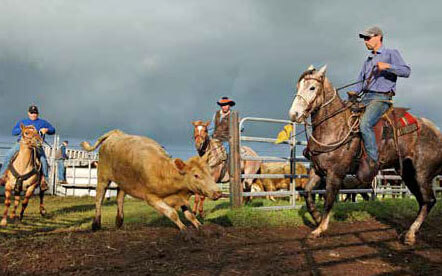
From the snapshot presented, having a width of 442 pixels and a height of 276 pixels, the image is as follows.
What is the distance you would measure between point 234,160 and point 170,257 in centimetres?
397

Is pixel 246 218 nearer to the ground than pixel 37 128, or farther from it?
nearer to the ground

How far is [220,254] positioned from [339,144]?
9.68 ft

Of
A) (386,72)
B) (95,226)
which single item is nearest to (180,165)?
(95,226)

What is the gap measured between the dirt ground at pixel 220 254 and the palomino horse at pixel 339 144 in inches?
33.0

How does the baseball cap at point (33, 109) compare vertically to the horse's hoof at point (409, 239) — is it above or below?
above

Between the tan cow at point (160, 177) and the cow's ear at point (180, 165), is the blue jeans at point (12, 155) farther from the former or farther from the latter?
the cow's ear at point (180, 165)

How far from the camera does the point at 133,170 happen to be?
614 cm

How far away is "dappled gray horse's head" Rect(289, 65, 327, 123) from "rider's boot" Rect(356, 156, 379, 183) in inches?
49.1

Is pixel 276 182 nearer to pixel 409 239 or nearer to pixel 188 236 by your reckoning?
pixel 409 239

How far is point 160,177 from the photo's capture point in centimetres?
586

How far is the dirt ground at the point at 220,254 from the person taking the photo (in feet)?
13.3

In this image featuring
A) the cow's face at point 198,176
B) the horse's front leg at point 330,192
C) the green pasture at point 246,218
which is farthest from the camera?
the green pasture at point 246,218

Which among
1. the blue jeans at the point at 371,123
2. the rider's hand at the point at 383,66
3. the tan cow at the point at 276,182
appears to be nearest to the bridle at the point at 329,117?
the blue jeans at the point at 371,123

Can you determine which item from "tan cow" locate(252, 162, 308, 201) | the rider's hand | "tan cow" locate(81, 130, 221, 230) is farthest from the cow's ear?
"tan cow" locate(252, 162, 308, 201)
